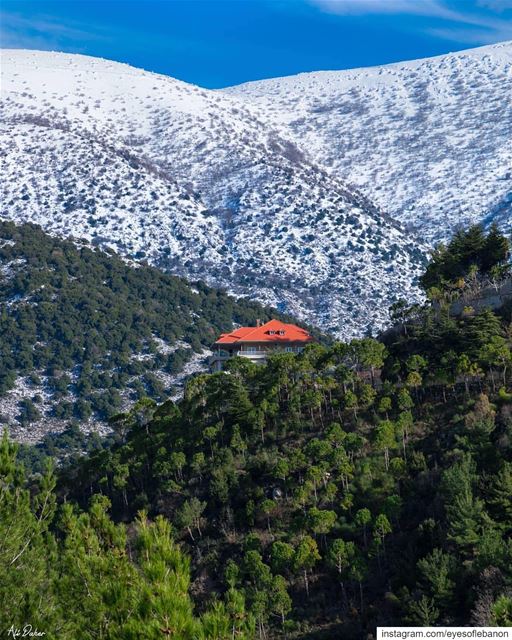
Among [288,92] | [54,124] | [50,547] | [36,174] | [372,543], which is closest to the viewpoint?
[50,547]

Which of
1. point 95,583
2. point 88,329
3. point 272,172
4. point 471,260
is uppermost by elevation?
point 272,172

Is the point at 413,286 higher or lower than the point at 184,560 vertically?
higher

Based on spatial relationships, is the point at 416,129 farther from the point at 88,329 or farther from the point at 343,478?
the point at 343,478

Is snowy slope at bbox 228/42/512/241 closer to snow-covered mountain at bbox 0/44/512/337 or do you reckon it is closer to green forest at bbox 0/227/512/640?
snow-covered mountain at bbox 0/44/512/337

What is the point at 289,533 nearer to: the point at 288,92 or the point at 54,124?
the point at 54,124

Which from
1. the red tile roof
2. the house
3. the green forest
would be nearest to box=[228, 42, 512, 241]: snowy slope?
the red tile roof

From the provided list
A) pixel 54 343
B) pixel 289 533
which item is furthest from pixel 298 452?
pixel 54 343

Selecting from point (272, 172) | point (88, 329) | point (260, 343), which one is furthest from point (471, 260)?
point (272, 172)
